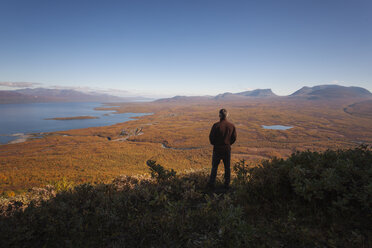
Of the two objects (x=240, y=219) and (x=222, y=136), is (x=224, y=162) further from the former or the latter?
(x=240, y=219)

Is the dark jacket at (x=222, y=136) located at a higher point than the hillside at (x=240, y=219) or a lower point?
higher

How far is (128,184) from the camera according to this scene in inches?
247

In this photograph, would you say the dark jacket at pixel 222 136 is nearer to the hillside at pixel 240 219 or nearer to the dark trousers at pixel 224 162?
the dark trousers at pixel 224 162

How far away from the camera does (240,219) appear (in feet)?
10.7

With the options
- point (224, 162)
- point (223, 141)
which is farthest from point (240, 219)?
point (223, 141)

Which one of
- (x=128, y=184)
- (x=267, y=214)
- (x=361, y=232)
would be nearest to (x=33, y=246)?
(x=128, y=184)

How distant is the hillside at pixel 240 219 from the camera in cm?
301

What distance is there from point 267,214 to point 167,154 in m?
46.2

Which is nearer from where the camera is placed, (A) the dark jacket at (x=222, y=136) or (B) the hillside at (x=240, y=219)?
(B) the hillside at (x=240, y=219)

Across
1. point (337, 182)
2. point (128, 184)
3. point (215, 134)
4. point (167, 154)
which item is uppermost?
point (215, 134)

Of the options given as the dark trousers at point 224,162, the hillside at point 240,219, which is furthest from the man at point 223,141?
the hillside at point 240,219

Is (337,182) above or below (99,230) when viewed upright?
above

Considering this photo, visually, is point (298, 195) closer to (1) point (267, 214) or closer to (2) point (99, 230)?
(1) point (267, 214)

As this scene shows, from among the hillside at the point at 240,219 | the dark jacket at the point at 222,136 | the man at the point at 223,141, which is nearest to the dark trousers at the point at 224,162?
the man at the point at 223,141
